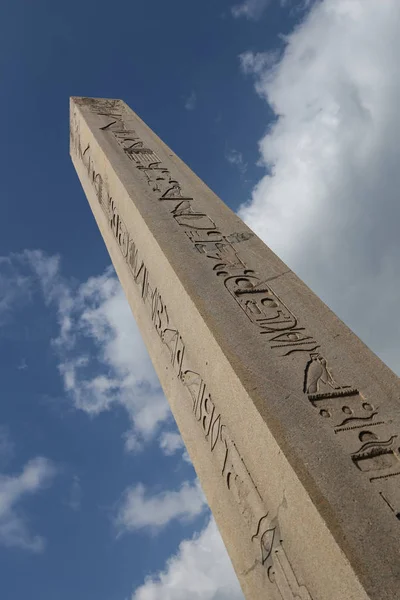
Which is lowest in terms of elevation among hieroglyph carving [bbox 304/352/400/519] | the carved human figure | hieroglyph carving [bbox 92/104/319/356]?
hieroglyph carving [bbox 304/352/400/519]

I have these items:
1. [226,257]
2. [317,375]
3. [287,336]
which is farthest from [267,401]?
[226,257]

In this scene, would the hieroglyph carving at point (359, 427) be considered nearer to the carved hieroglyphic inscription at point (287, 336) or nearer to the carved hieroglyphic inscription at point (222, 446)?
the carved hieroglyphic inscription at point (287, 336)

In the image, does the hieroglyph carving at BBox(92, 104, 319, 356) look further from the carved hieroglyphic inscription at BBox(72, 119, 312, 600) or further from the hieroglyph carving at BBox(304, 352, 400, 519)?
the carved hieroglyphic inscription at BBox(72, 119, 312, 600)

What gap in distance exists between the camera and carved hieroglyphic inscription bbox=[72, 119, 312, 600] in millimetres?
2150

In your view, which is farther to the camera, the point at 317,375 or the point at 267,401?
the point at 317,375

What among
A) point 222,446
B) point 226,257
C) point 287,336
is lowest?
point 222,446

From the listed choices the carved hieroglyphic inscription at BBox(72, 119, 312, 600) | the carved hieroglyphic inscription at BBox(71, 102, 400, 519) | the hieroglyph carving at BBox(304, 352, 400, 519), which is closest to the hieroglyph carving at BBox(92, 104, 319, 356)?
the carved hieroglyphic inscription at BBox(71, 102, 400, 519)

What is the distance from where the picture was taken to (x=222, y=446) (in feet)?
8.61

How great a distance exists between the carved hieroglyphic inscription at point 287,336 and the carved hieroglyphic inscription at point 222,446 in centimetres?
37

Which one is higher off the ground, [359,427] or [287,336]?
[287,336]

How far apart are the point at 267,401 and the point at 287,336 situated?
0.54 m

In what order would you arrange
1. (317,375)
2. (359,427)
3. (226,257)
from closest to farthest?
(359,427)
(317,375)
(226,257)

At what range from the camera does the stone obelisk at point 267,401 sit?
1950 millimetres

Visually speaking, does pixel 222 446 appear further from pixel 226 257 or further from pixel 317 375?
pixel 226 257
